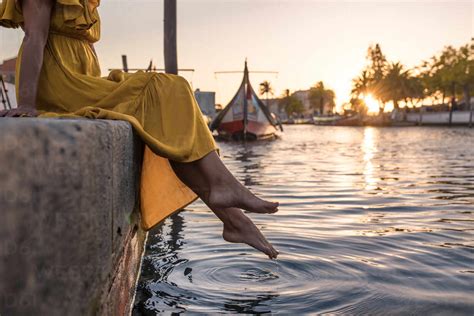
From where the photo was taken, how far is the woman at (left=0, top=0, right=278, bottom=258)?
212 cm

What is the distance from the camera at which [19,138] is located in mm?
1042

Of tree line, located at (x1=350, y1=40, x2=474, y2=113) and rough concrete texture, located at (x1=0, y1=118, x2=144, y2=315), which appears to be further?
tree line, located at (x1=350, y1=40, x2=474, y2=113)

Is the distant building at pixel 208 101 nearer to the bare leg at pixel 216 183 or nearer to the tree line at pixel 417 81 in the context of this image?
the tree line at pixel 417 81

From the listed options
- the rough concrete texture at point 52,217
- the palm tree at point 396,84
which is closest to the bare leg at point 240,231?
the rough concrete texture at point 52,217

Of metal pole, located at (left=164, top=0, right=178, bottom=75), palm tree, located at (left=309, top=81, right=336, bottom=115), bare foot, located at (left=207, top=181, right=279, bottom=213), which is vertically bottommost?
bare foot, located at (left=207, top=181, right=279, bottom=213)

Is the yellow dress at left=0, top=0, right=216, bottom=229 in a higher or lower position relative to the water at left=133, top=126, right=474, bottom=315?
higher

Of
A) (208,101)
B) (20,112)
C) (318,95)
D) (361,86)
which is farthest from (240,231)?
(318,95)

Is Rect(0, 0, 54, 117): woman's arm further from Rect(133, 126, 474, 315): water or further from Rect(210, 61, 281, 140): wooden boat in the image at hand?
Rect(210, 61, 281, 140): wooden boat

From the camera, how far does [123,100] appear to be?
2.23m

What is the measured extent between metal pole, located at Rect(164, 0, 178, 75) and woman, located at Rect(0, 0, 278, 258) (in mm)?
7128

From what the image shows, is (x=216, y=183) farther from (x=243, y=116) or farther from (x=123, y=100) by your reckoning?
(x=243, y=116)

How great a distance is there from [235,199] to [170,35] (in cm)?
765

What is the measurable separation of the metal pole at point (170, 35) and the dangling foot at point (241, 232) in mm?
7237

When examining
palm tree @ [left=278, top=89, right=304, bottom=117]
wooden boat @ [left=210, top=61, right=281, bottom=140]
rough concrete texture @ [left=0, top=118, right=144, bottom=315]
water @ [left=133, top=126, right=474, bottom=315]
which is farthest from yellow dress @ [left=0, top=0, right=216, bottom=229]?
palm tree @ [left=278, top=89, right=304, bottom=117]
